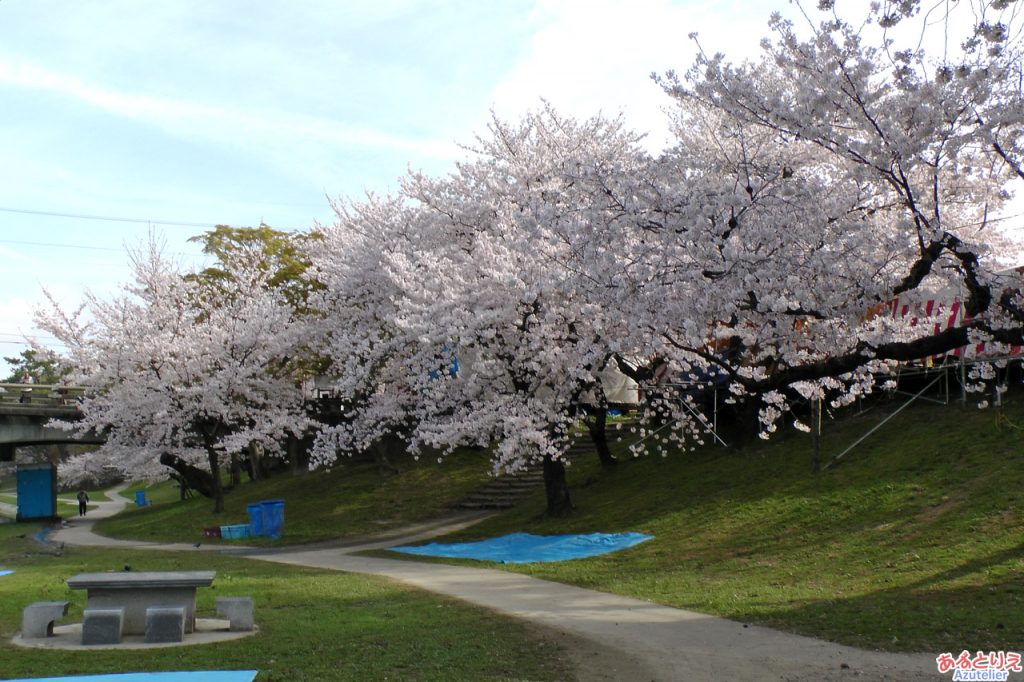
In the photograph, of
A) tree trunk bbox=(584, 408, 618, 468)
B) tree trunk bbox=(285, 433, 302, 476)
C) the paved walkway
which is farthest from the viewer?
tree trunk bbox=(285, 433, 302, 476)

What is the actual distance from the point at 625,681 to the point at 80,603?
8.50 m

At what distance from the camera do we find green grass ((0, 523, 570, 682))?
8.30 meters

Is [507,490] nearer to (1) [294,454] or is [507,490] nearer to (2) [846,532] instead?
(2) [846,532]

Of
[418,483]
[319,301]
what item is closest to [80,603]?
[319,301]

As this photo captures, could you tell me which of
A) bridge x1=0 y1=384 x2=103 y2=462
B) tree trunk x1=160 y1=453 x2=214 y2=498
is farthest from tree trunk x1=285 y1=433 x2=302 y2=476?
bridge x1=0 y1=384 x2=103 y2=462

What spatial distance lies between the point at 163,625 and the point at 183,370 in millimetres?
21873

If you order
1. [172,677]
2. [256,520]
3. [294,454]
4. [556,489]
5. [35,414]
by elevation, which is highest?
[35,414]

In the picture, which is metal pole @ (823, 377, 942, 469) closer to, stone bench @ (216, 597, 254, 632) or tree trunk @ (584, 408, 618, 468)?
tree trunk @ (584, 408, 618, 468)

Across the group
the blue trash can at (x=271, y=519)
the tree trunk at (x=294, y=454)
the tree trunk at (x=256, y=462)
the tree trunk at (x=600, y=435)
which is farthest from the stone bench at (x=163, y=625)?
the tree trunk at (x=256, y=462)

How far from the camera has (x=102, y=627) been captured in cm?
983

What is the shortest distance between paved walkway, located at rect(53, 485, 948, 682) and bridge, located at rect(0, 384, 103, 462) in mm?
30126

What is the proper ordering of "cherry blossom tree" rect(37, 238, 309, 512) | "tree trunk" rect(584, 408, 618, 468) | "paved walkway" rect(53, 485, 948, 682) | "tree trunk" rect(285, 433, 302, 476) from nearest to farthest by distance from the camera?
"paved walkway" rect(53, 485, 948, 682) < "tree trunk" rect(584, 408, 618, 468) < "cherry blossom tree" rect(37, 238, 309, 512) < "tree trunk" rect(285, 433, 302, 476)

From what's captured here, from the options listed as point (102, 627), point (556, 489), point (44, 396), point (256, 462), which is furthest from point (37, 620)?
point (44, 396)

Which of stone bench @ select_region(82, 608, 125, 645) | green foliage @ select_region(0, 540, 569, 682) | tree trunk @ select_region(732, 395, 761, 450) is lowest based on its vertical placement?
green foliage @ select_region(0, 540, 569, 682)
